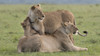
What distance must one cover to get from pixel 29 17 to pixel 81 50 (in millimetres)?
1520

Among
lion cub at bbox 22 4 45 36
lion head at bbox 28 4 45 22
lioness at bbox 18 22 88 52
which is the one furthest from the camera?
lion head at bbox 28 4 45 22

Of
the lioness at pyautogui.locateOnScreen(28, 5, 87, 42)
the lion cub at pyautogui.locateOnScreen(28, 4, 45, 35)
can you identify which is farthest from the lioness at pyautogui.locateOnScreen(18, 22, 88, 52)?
the lioness at pyautogui.locateOnScreen(28, 5, 87, 42)

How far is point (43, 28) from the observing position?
8.48m

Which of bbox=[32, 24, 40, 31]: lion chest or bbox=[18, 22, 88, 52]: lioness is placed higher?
bbox=[32, 24, 40, 31]: lion chest

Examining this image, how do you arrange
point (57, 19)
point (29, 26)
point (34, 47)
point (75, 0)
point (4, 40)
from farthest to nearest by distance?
point (75, 0), point (4, 40), point (57, 19), point (29, 26), point (34, 47)

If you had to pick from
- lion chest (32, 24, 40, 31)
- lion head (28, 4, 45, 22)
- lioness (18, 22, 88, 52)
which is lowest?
lioness (18, 22, 88, 52)

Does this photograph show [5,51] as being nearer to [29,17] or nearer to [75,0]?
[29,17]

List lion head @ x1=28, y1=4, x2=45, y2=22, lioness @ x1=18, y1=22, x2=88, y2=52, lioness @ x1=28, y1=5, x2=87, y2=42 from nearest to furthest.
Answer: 1. lioness @ x1=18, y1=22, x2=88, y2=52
2. lion head @ x1=28, y1=4, x2=45, y2=22
3. lioness @ x1=28, y1=5, x2=87, y2=42

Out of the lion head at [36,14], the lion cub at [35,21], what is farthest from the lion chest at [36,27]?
the lion head at [36,14]

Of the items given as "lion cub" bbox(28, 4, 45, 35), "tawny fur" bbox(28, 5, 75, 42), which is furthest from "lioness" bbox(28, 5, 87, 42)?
"lion cub" bbox(28, 4, 45, 35)

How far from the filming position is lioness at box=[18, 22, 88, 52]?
25.3 ft

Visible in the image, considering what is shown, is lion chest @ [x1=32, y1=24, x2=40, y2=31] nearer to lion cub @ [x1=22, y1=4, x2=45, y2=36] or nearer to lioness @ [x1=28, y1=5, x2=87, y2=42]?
lion cub @ [x1=22, y1=4, x2=45, y2=36]

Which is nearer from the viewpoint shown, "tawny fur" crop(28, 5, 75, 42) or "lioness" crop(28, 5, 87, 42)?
"tawny fur" crop(28, 5, 75, 42)

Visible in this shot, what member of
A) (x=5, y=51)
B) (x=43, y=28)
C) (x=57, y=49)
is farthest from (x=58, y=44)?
(x=5, y=51)
